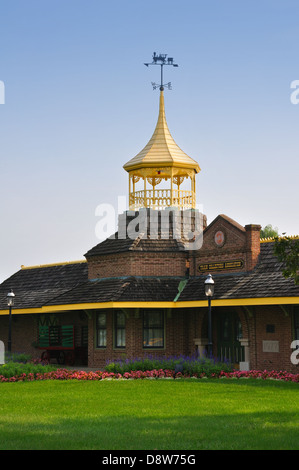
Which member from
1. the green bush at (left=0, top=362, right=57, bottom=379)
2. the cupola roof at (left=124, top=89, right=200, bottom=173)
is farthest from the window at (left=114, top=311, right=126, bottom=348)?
the cupola roof at (left=124, top=89, right=200, bottom=173)

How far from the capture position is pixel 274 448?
9.93m

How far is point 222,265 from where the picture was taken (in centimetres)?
2698

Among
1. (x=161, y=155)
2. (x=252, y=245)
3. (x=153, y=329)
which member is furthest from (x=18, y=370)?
(x=161, y=155)

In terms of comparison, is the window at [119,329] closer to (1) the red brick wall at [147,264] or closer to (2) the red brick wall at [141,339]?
(2) the red brick wall at [141,339]

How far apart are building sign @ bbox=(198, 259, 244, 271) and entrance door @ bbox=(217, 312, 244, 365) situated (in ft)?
5.45

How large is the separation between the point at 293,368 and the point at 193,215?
28.4ft

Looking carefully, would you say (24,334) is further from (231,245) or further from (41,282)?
Result: (231,245)

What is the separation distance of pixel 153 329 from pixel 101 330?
84.7 inches

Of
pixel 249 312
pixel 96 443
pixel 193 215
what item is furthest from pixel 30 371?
pixel 96 443

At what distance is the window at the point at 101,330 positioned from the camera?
28.0 meters

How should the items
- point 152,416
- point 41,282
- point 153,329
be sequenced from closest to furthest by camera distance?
1. point 152,416
2. point 153,329
3. point 41,282

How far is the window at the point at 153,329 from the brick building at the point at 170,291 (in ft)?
0.12

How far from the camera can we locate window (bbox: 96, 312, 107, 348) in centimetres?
2803

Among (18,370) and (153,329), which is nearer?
(18,370)
